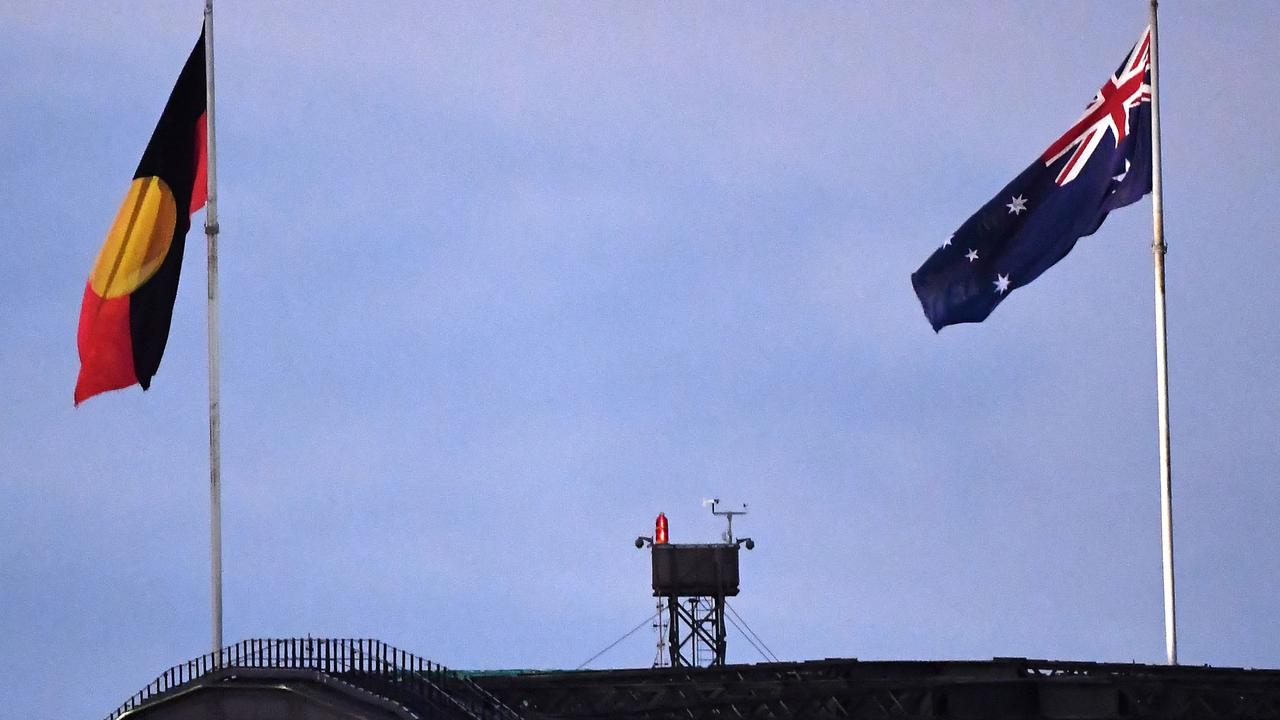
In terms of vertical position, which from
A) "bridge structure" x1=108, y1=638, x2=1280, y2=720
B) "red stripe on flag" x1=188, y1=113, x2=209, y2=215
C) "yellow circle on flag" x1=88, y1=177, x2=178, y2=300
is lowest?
"bridge structure" x1=108, y1=638, x2=1280, y2=720

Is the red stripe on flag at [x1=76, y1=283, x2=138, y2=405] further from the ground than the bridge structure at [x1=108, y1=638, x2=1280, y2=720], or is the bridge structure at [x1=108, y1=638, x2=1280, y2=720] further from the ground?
the red stripe on flag at [x1=76, y1=283, x2=138, y2=405]

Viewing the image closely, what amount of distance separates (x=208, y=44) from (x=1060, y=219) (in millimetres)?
22599

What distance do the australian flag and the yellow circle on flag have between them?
1948cm

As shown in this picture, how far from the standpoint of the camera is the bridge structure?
219 ft

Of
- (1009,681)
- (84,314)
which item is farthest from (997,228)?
(84,314)

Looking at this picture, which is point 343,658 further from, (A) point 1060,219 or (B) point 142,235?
(A) point 1060,219

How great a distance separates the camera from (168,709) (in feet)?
227

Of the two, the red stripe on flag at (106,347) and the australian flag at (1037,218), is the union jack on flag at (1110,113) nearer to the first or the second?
the australian flag at (1037,218)

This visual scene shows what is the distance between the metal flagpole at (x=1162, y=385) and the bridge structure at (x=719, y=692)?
230 cm

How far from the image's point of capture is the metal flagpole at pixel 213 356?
69125 millimetres

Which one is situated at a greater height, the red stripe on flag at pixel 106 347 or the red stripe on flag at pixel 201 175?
the red stripe on flag at pixel 201 175

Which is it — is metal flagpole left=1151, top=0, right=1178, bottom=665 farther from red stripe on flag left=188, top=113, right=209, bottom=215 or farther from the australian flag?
red stripe on flag left=188, top=113, right=209, bottom=215

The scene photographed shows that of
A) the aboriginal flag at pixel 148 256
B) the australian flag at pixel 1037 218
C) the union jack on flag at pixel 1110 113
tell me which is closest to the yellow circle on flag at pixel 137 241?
the aboriginal flag at pixel 148 256

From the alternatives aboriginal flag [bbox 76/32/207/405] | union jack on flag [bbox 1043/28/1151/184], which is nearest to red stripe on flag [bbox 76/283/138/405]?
aboriginal flag [bbox 76/32/207/405]
